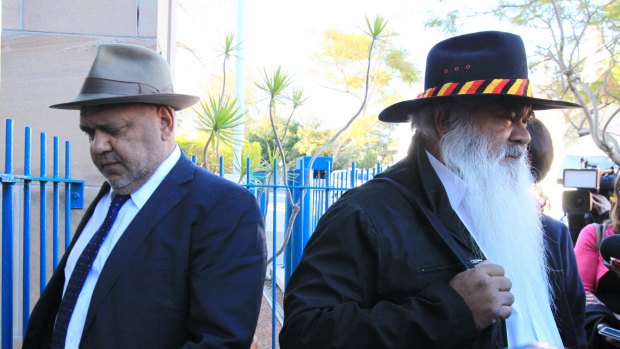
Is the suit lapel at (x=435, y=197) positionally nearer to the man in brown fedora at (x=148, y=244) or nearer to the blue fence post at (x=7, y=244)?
the man in brown fedora at (x=148, y=244)

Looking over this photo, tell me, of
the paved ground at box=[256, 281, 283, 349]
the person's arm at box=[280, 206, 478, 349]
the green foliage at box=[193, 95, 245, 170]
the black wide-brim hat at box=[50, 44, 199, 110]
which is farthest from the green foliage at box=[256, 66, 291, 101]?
the person's arm at box=[280, 206, 478, 349]

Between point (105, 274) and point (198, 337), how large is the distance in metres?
0.37

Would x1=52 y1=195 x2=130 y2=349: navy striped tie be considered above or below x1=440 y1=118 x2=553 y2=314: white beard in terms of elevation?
below

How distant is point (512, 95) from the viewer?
5.96 ft

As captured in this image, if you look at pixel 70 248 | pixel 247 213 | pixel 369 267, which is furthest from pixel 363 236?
pixel 70 248

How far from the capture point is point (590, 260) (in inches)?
126

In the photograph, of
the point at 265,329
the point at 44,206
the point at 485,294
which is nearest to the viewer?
the point at 485,294

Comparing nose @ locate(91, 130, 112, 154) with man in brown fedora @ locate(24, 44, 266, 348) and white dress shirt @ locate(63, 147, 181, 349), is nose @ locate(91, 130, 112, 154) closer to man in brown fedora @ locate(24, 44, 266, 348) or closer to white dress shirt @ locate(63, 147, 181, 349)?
man in brown fedora @ locate(24, 44, 266, 348)

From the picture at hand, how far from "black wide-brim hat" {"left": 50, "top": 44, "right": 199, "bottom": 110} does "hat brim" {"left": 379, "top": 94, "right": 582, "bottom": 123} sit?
0.81m

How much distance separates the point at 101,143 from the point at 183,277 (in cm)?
62

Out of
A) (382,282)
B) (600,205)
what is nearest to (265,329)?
(600,205)

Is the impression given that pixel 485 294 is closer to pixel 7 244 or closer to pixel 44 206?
pixel 7 244

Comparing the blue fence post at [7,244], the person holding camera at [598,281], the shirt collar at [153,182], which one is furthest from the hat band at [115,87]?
the person holding camera at [598,281]

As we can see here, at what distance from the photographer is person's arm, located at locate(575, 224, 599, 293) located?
3133mm
